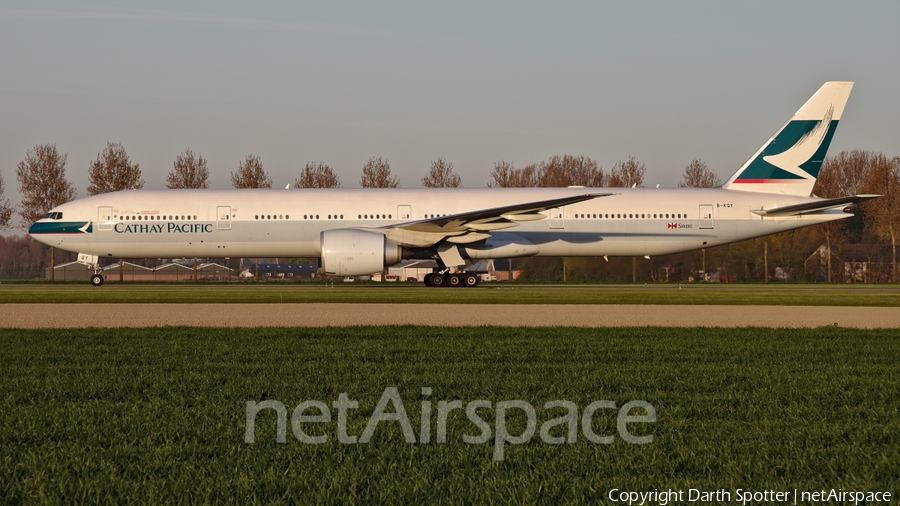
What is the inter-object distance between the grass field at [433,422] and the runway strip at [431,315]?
10.1 feet

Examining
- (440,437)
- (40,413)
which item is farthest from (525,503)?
(40,413)

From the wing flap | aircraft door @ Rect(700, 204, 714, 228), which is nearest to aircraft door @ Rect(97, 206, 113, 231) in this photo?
the wing flap

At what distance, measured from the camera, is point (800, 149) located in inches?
1172

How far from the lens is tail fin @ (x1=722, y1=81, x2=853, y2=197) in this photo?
96.9 feet

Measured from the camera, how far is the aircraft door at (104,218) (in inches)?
1136

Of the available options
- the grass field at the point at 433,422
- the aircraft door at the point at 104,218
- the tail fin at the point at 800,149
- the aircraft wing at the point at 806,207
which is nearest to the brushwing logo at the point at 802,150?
the tail fin at the point at 800,149

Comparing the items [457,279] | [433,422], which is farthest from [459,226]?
[433,422]

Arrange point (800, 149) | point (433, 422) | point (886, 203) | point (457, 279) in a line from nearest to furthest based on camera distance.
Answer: point (433, 422)
point (457, 279)
point (800, 149)
point (886, 203)

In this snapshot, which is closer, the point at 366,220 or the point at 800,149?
the point at 366,220

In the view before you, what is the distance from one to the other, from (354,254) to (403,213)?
418 centimetres

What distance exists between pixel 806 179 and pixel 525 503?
1125 inches

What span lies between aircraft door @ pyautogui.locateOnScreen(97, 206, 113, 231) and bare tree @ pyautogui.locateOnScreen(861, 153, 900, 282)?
34.5 meters

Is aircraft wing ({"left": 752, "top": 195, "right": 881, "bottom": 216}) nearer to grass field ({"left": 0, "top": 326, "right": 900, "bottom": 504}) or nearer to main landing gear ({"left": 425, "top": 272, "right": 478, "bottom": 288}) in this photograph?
main landing gear ({"left": 425, "top": 272, "right": 478, "bottom": 288})

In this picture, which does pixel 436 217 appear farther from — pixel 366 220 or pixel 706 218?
pixel 706 218
